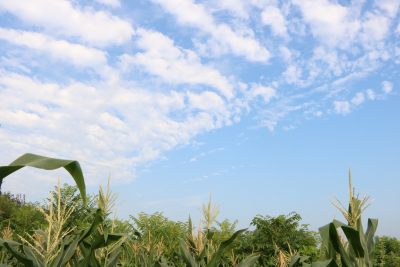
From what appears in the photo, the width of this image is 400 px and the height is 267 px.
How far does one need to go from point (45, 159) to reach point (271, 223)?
9.45 metres

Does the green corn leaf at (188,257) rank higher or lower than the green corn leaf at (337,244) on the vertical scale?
lower

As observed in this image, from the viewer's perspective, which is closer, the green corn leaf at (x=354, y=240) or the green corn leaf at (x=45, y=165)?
the green corn leaf at (x=45, y=165)

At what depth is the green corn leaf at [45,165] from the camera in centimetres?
187

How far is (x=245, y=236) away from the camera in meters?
11.2

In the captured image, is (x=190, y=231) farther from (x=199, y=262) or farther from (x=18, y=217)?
(x=18, y=217)

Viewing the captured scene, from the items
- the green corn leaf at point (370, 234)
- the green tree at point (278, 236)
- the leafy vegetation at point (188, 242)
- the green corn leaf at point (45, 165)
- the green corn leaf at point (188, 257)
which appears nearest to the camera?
the green corn leaf at point (45, 165)

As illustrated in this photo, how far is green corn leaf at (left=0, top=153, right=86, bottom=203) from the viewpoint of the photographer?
187cm

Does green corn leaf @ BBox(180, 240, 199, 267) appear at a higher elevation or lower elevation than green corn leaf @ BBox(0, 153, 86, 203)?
lower

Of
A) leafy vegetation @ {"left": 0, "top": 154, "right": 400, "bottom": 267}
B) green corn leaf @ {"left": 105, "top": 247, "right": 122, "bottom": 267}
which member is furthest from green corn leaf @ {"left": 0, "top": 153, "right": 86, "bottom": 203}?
green corn leaf @ {"left": 105, "top": 247, "right": 122, "bottom": 267}

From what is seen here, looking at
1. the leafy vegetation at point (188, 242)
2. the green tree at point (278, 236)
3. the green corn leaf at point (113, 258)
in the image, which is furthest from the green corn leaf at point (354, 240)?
the green tree at point (278, 236)

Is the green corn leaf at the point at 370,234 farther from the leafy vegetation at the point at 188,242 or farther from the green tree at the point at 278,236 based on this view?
the green tree at the point at 278,236

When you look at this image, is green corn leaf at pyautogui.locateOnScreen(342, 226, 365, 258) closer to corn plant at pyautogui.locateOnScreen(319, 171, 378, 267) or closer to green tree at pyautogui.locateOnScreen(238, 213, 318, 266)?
corn plant at pyautogui.locateOnScreen(319, 171, 378, 267)

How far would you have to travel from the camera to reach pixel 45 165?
1871mm

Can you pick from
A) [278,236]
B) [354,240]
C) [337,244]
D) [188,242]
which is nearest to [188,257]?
[188,242]
